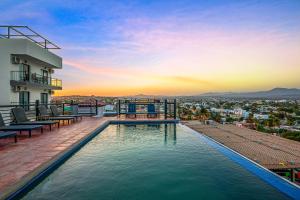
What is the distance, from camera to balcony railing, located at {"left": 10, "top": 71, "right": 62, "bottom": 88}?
14.7m

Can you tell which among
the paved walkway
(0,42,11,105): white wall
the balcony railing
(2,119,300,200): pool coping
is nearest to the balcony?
the balcony railing

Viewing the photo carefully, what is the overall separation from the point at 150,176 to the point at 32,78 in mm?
15114

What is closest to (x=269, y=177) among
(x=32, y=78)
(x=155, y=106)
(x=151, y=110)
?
(x=151, y=110)

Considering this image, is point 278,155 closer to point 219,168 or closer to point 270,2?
point 270,2

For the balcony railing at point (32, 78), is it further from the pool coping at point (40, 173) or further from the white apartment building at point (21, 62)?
the pool coping at point (40, 173)

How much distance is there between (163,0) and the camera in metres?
13.3

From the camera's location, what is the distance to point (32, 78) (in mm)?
16938

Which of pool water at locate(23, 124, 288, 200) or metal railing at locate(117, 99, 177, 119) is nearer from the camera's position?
pool water at locate(23, 124, 288, 200)

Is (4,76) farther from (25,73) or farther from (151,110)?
(151,110)

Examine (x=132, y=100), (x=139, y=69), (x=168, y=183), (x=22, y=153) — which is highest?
(x=139, y=69)

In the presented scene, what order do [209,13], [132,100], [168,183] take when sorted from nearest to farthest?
[168,183] < [209,13] < [132,100]

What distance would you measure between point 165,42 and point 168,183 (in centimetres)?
1475

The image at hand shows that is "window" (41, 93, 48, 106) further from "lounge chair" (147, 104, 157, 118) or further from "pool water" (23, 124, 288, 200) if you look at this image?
"pool water" (23, 124, 288, 200)

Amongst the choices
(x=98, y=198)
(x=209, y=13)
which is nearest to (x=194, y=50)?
(x=209, y=13)
